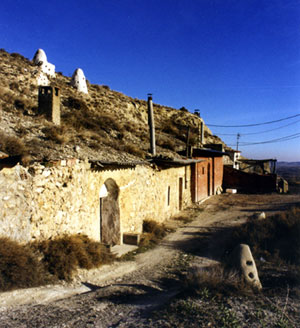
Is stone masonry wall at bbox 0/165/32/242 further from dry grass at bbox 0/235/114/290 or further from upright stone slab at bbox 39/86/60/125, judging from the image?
upright stone slab at bbox 39/86/60/125

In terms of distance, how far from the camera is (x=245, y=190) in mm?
24438

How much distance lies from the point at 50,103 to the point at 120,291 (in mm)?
8242

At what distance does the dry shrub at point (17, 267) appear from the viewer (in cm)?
525

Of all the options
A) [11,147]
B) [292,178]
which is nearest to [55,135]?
[11,147]

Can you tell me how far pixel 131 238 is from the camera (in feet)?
33.0

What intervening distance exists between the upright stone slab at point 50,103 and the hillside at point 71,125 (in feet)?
1.16

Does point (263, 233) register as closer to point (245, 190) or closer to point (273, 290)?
point (273, 290)

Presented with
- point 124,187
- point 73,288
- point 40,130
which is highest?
point 40,130

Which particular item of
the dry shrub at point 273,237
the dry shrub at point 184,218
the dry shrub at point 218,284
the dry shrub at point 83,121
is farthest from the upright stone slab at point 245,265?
the dry shrub at point 83,121

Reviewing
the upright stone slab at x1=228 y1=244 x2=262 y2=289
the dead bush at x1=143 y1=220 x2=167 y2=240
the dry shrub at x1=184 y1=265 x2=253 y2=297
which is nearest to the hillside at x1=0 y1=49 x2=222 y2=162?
the dead bush at x1=143 y1=220 x2=167 y2=240

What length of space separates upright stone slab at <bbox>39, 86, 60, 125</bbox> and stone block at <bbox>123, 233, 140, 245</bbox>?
5389 millimetres

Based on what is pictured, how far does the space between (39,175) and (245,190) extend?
21.0m

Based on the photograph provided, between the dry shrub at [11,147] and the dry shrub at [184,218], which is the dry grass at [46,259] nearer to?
the dry shrub at [11,147]

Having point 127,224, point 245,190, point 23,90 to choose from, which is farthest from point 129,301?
point 245,190
